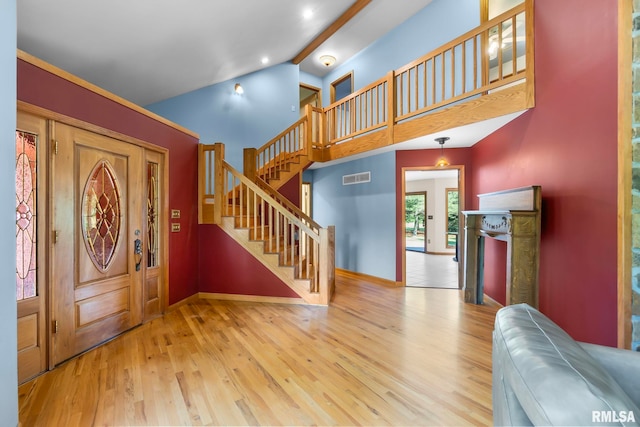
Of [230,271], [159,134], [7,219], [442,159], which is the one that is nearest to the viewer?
[7,219]

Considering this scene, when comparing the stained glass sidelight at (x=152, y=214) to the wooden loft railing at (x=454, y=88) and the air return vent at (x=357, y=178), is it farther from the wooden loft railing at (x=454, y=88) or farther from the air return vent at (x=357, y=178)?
the air return vent at (x=357, y=178)

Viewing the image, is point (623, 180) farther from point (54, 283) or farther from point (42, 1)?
point (42, 1)

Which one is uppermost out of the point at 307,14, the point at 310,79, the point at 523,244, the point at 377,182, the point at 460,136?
the point at 310,79

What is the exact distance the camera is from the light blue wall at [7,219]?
4.50ft

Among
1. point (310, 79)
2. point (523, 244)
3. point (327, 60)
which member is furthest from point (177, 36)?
point (523, 244)

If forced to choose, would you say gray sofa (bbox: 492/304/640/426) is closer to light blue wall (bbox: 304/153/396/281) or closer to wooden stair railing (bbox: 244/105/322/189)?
light blue wall (bbox: 304/153/396/281)

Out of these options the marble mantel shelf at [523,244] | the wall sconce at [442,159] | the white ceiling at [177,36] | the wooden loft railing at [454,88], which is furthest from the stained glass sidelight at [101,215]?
the wall sconce at [442,159]

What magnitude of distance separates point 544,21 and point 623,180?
196cm

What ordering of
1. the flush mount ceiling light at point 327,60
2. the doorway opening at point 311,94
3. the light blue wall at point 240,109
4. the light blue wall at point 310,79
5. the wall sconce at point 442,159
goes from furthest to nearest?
the doorway opening at point 311,94 < the light blue wall at point 310,79 < the flush mount ceiling light at point 327,60 < the light blue wall at point 240,109 < the wall sconce at point 442,159

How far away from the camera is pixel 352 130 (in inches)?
198

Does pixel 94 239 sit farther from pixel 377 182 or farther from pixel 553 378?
pixel 377 182

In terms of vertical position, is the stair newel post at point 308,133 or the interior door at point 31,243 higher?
the stair newel post at point 308,133

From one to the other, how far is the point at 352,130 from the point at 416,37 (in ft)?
7.03

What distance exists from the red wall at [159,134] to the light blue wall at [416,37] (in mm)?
4144
